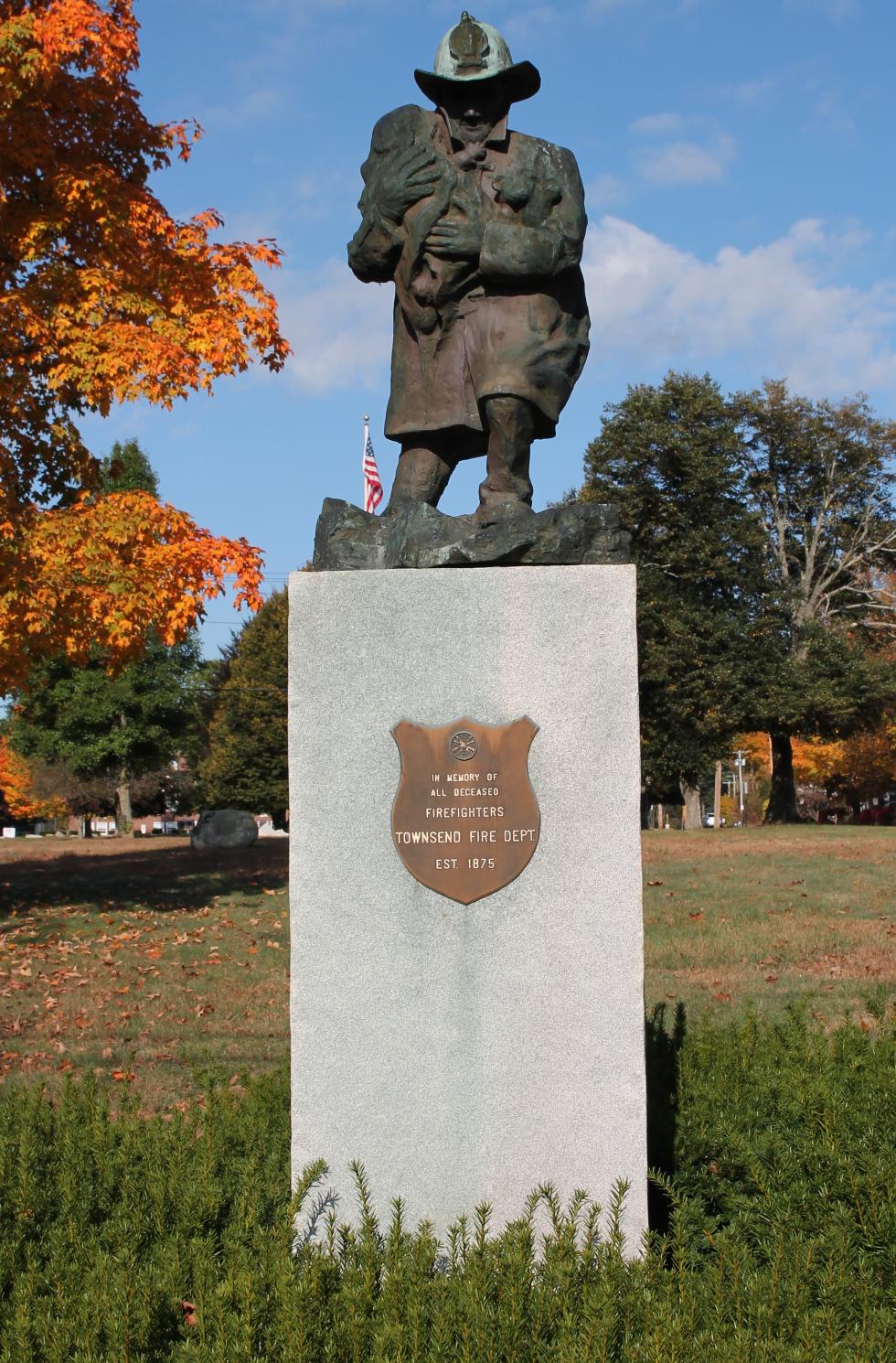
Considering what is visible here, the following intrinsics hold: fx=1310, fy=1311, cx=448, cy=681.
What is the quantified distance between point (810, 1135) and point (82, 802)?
184ft

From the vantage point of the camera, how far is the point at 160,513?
12781mm

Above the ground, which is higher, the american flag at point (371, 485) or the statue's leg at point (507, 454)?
the american flag at point (371, 485)

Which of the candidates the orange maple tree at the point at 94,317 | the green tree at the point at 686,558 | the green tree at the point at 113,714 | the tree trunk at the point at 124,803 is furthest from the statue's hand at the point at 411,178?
the tree trunk at the point at 124,803

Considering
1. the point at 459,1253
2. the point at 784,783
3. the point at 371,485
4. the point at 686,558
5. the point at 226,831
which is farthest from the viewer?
the point at 784,783

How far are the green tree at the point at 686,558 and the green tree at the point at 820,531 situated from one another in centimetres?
151

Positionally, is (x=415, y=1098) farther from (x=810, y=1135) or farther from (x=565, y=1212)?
(x=810, y=1135)

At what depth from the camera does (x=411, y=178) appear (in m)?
5.03

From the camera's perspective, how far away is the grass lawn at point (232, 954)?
8609mm

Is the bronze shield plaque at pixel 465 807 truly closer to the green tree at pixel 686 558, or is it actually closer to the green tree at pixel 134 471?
the green tree at pixel 686 558

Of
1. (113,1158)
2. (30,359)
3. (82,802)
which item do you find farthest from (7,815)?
(113,1158)

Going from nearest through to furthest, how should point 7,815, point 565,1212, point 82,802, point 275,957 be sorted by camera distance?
point 565,1212
point 275,957
point 82,802
point 7,815

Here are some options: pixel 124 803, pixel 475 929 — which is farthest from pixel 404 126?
pixel 124 803

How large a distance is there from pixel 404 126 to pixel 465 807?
2.67 m

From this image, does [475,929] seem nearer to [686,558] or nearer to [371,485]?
[371,485]
